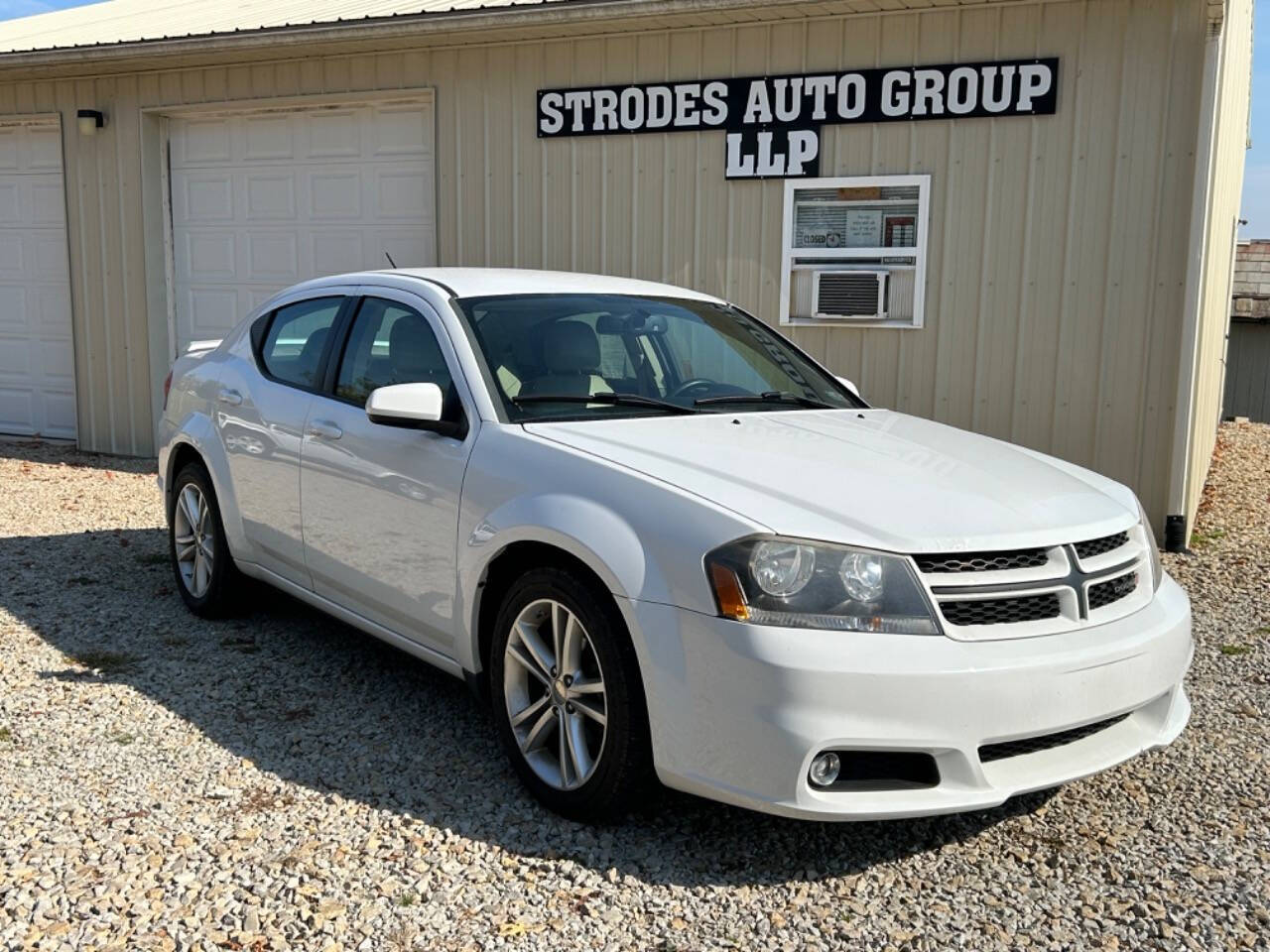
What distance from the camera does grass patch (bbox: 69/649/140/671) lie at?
4.96 m

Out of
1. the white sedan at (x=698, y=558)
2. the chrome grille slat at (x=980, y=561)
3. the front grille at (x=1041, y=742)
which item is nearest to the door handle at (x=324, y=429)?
the white sedan at (x=698, y=558)

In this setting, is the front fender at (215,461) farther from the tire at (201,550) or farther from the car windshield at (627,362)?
the car windshield at (627,362)

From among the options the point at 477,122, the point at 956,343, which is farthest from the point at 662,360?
the point at 477,122

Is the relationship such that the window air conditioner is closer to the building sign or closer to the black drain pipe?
the building sign

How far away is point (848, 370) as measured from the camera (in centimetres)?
829

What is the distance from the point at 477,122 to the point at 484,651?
250 inches

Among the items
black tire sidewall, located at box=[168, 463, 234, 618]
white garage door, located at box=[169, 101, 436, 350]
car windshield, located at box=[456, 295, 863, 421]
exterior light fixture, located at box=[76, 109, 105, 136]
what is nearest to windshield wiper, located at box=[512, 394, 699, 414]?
car windshield, located at box=[456, 295, 863, 421]

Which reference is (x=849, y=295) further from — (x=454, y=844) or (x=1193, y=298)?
(x=454, y=844)

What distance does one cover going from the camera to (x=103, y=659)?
199 inches

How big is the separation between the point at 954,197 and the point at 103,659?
5.69m

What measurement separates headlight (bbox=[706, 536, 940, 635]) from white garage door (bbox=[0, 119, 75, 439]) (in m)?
9.92

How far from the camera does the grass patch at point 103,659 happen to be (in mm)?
4965

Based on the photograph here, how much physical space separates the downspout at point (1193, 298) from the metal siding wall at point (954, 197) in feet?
0.26

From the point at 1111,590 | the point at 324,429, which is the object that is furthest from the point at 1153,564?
the point at 324,429
